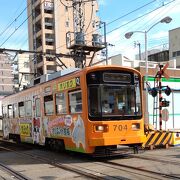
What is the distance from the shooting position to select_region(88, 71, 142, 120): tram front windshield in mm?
13328

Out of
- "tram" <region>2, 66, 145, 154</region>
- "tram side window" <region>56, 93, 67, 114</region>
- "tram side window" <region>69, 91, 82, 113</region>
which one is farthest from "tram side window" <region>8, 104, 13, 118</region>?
"tram side window" <region>69, 91, 82, 113</region>

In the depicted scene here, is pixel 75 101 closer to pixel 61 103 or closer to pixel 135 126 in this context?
pixel 61 103

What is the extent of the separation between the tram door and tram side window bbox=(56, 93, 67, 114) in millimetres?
2132

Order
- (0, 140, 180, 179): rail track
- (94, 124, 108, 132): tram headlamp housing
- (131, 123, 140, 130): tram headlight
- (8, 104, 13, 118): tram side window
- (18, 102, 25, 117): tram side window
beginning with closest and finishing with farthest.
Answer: (0, 140, 180, 179): rail track < (94, 124, 108, 132): tram headlamp housing < (131, 123, 140, 130): tram headlight < (18, 102, 25, 117): tram side window < (8, 104, 13, 118): tram side window

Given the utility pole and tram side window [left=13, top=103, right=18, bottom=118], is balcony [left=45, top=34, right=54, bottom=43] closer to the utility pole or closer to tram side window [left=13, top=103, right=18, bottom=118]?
the utility pole

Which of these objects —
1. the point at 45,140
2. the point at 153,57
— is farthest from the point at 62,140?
the point at 153,57

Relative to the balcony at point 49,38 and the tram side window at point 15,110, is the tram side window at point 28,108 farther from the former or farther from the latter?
the balcony at point 49,38

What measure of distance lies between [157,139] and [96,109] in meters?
4.07

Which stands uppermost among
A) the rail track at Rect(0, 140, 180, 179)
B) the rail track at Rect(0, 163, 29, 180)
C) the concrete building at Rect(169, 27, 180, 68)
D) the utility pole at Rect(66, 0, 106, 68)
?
the concrete building at Rect(169, 27, 180, 68)

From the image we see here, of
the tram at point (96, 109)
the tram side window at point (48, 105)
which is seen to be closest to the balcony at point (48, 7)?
the tram side window at point (48, 105)

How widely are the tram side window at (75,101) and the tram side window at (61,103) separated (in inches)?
22.2

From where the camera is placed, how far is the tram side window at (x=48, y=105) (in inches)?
634

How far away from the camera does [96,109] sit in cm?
1330

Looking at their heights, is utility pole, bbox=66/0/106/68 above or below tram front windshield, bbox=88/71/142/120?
above
